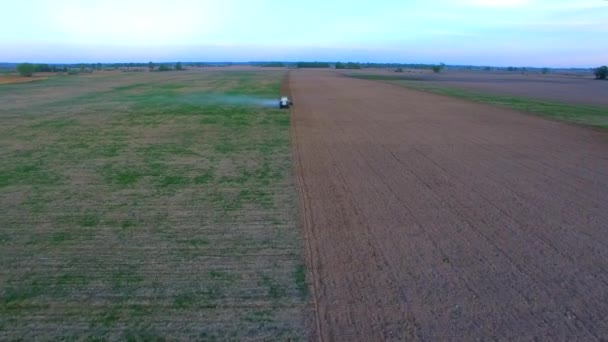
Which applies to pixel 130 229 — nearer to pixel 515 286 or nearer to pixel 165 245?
pixel 165 245

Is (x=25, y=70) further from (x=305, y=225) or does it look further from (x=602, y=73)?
(x=602, y=73)

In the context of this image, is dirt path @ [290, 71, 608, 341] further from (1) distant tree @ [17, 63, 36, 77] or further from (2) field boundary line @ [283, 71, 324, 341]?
(1) distant tree @ [17, 63, 36, 77]

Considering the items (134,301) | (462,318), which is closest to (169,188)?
(134,301)

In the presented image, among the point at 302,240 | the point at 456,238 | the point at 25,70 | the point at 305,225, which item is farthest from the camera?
the point at 25,70

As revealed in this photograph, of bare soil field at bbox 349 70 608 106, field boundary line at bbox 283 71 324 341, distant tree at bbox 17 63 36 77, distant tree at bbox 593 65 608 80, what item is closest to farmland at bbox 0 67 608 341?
field boundary line at bbox 283 71 324 341

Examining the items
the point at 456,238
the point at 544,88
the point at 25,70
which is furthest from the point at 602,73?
the point at 25,70

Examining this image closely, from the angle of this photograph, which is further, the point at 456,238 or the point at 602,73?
the point at 602,73

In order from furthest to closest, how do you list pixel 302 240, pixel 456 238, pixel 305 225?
pixel 305 225
pixel 456 238
pixel 302 240
